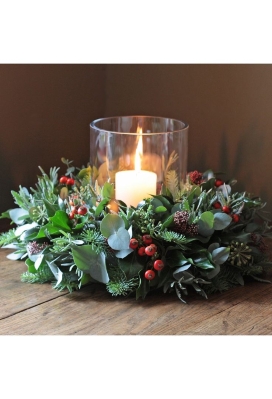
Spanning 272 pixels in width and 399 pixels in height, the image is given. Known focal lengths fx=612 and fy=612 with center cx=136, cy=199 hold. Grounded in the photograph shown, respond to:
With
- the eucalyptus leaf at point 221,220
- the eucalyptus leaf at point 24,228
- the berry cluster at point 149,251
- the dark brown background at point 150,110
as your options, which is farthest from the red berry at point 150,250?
the dark brown background at point 150,110

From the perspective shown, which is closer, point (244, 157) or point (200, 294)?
point (200, 294)

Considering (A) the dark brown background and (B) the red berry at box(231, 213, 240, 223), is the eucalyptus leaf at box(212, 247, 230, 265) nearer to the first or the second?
(B) the red berry at box(231, 213, 240, 223)

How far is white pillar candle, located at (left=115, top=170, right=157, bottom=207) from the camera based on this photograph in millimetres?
1019

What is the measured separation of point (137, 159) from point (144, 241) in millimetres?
188

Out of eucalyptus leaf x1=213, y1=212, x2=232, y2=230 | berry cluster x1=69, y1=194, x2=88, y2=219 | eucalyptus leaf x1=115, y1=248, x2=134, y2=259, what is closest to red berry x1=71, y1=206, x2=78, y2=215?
berry cluster x1=69, y1=194, x2=88, y2=219

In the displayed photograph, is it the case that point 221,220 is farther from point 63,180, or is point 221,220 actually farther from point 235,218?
point 63,180

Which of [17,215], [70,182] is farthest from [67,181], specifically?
[17,215]

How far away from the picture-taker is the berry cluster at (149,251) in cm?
89
